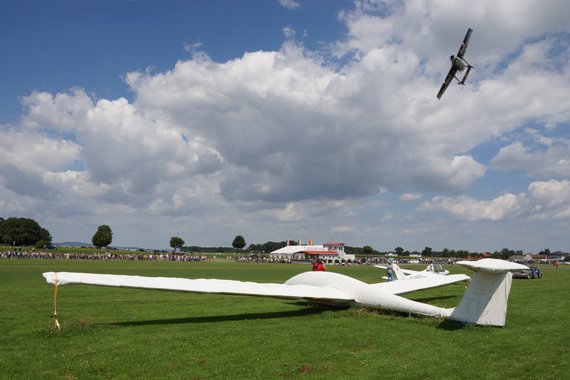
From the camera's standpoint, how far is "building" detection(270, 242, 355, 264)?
80.3m

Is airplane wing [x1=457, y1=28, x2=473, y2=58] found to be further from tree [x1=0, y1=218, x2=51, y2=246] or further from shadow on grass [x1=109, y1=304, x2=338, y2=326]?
tree [x1=0, y1=218, x2=51, y2=246]

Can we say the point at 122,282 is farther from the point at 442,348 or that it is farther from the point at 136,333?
the point at 442,348

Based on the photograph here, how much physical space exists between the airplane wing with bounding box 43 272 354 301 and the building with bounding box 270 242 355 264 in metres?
64.9

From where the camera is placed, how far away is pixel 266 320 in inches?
450

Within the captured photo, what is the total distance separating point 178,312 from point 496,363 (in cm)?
840

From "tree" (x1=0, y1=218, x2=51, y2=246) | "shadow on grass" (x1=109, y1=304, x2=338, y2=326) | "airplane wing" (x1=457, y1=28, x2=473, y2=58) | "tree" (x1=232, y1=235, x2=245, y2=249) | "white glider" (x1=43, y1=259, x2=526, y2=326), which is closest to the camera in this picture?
"white glider" (x1=43, y1=259, x2=526, y2=326)

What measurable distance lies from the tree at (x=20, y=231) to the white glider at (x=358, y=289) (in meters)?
125

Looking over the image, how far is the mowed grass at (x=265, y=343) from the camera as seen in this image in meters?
6.78

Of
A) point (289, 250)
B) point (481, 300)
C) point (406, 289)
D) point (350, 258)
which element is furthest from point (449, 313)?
point (289, 250)

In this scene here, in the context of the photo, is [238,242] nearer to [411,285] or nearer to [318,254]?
[318,254]

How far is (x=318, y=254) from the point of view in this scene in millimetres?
82438

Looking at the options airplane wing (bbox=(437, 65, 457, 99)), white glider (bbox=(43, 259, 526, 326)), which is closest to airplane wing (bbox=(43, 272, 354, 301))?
white glider (bbox=(43, 259, 526, 326))

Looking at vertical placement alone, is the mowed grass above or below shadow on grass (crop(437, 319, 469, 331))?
Result: below

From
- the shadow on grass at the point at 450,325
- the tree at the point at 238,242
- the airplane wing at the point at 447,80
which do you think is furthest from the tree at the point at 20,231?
the shadow on grass at the point at 450,325
